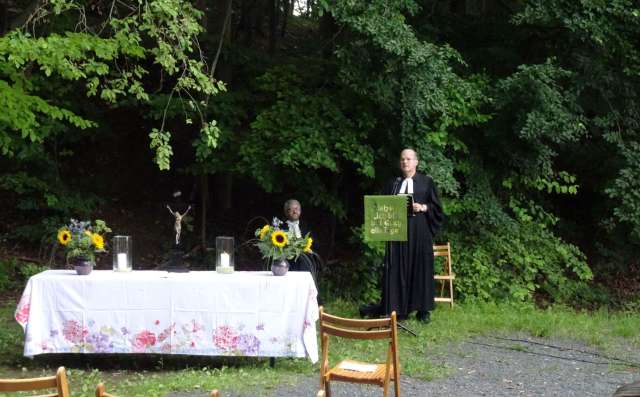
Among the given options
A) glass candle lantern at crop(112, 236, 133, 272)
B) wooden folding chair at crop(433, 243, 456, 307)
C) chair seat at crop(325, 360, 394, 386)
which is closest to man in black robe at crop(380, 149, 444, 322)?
wooden folding chair at crop(433, 243, 456, 307)

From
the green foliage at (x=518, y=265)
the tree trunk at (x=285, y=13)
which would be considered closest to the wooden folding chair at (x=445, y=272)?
the green foliage at (x=518, y=265)

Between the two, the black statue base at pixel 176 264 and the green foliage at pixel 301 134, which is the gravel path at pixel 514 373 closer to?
the black statue base at pixel 176 264

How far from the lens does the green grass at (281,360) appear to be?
7.11 metres

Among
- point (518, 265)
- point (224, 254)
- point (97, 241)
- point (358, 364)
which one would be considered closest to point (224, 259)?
point (224, 254)

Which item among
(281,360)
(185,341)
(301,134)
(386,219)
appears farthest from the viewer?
(301,134)

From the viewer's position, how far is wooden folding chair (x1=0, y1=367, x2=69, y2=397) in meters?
3.86

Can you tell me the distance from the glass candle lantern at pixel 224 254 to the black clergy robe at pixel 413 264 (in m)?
2.48

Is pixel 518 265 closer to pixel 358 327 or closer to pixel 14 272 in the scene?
pixel 358 327

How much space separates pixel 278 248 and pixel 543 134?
15.9 ft

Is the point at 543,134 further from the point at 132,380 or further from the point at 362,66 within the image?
the point at 132,380

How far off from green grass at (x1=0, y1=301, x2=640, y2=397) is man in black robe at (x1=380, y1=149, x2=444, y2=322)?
11.3 inches

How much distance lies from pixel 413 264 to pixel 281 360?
2.52m

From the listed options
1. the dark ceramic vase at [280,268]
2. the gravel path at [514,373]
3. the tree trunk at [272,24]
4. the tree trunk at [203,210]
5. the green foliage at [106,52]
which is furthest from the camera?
the tree trunk at [272,24]

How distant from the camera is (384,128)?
1166 cm
